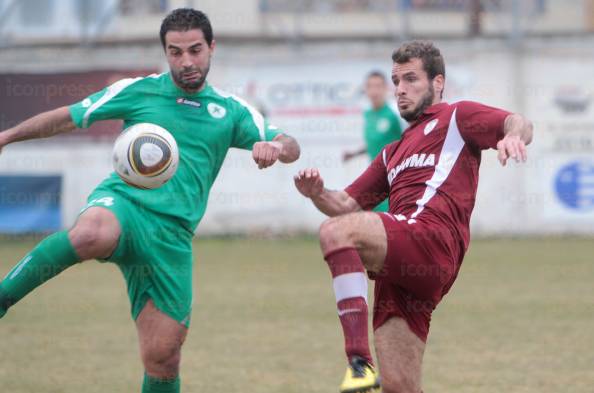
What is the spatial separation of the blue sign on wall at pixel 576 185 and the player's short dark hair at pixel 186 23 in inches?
457

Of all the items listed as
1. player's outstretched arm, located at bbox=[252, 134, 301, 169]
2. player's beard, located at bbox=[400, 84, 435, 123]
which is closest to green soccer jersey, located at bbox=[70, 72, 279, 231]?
player's outstretched arm, located at bbox=[252, 134, 301, 169]

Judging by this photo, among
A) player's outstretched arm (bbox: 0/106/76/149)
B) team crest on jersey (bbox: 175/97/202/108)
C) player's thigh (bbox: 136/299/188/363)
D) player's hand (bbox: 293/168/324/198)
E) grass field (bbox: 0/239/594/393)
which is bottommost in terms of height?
grass field (bbox: 0/239/594/393)

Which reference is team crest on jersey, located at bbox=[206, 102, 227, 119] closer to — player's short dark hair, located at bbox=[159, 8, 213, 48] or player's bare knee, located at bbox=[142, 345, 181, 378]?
player's short dark hair, located at bbox=[159, 8, 213, 48]

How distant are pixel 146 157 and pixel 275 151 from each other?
2.16 ft

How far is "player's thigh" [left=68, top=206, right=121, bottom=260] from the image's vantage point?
496 centimetres

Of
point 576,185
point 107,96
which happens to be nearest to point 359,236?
point 107,96

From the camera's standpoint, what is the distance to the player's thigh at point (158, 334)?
5238mm

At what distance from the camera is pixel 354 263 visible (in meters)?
4.51

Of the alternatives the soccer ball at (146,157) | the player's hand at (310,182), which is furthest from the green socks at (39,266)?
the player's hand at (310,182)

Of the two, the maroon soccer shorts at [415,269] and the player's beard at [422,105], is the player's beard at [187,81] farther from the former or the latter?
the maroon soccer shorts at [415,269]

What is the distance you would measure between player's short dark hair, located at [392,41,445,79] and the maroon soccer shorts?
2.74 ft

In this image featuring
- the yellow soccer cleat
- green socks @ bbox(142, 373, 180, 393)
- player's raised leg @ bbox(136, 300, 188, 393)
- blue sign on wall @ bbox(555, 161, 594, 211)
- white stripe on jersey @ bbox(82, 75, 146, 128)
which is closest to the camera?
the yellow soccer cleat

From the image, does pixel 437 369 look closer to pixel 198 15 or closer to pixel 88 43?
pixel 198 15

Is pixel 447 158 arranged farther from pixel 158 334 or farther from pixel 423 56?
pixel 158 334
